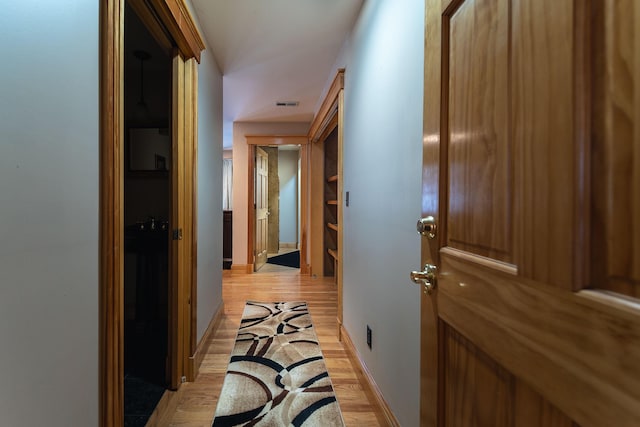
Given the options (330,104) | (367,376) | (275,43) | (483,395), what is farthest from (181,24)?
(367,376)

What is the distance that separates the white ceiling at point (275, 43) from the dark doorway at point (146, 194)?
50 cm

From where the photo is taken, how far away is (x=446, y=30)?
788 millimetres

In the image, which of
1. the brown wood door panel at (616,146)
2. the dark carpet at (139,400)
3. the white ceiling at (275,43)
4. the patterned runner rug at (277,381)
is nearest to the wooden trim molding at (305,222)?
the white ceiling at (275,43)

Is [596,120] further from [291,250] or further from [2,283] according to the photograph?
[291,250]

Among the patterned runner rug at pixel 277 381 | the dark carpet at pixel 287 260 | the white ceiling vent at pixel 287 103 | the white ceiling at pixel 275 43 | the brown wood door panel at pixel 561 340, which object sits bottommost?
the patterned runner rug at pixel 277 381

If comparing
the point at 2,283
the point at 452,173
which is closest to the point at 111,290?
the point at 2,283

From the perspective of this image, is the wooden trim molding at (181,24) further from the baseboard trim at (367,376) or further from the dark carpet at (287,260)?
the dark carpet at (287,260)

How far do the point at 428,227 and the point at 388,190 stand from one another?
71cm

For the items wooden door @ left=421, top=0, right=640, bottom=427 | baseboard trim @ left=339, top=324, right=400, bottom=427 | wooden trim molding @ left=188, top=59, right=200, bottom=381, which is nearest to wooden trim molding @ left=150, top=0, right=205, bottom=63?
wooden trim molding @ left=188, top=59, right=200, bottom=381

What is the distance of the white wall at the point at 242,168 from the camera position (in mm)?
4891

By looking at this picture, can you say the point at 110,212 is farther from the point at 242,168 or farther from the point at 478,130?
the point at 242,168

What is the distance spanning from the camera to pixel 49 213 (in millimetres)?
774

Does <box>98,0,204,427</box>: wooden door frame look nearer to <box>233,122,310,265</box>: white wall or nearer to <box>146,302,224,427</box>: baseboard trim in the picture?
<box>146,302,224,427</box>: baseboard trim

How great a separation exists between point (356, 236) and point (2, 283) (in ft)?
5.87
